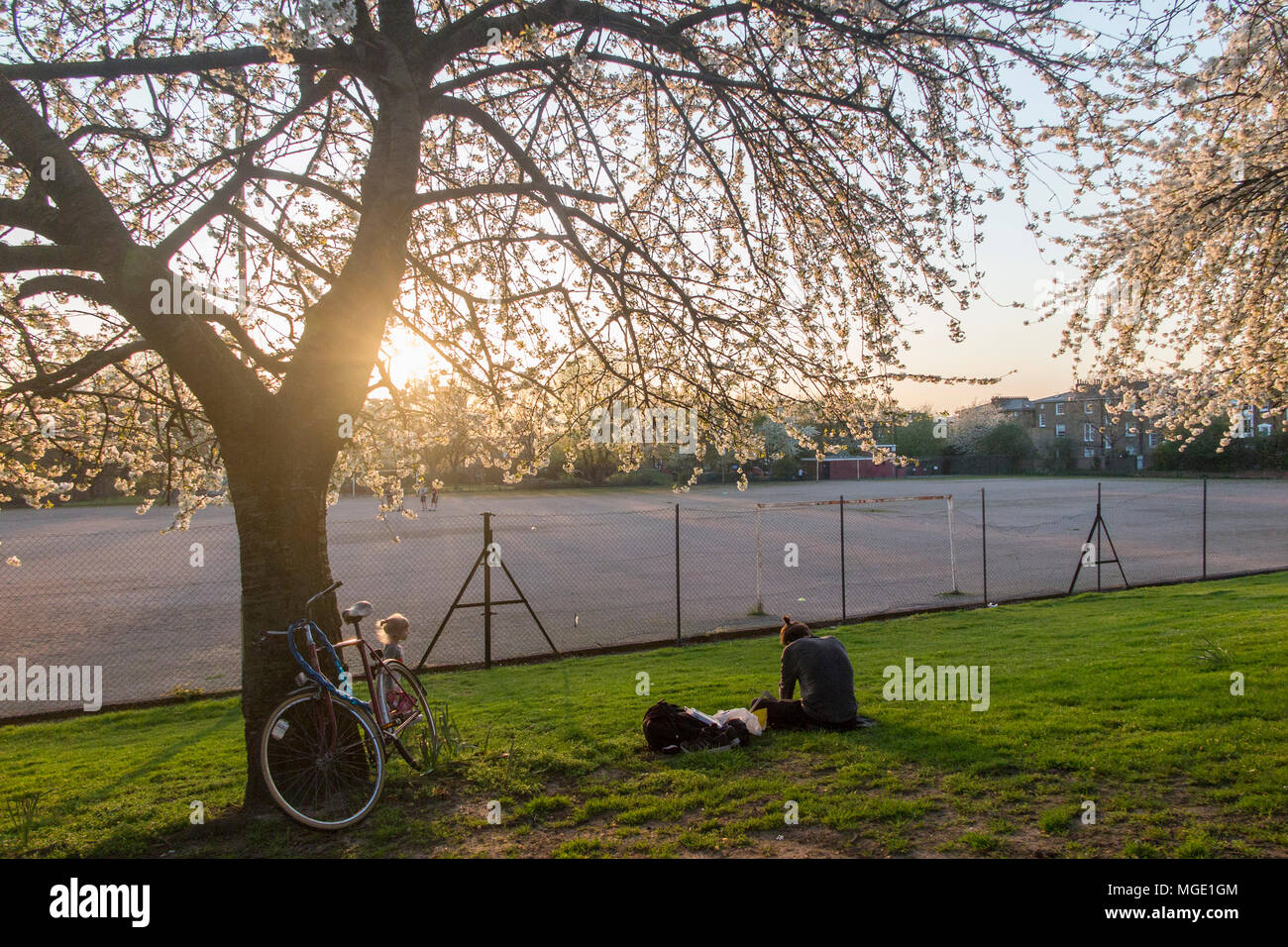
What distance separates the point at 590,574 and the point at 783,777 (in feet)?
48.5

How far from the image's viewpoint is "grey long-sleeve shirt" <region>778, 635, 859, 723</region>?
636cm

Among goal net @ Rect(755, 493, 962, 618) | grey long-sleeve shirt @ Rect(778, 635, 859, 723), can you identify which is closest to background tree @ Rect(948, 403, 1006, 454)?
goal net @ Rect(755, 493, 962, 618)

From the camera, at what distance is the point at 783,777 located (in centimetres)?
527

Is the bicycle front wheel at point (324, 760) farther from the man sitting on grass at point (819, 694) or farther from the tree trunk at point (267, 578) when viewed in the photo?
the man sitting on grass at point (819, 694)

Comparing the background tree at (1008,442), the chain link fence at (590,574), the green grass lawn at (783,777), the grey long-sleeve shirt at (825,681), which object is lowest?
the chain link fence at (590,574)

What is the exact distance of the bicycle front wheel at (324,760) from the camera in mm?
4773

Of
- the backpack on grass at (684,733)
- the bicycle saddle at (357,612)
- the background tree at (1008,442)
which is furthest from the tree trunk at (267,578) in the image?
the background tree at (1008,442)

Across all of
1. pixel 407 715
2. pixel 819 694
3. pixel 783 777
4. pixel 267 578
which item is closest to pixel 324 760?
pixel 407 715

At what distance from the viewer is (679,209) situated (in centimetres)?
735

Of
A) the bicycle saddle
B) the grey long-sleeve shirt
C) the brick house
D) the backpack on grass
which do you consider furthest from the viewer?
the brick house

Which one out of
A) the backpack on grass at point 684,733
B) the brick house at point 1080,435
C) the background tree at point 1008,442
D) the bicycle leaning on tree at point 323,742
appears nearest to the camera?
the bicycle leaning on tree at point 323,742

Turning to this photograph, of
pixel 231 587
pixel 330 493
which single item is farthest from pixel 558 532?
pixel 330 493

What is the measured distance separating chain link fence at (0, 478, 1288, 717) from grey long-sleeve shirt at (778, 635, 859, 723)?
5206mm

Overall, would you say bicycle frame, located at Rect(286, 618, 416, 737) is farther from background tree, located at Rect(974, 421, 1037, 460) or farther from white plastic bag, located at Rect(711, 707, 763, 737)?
background tree, located at Rect(974, 421, 1037, 460)
